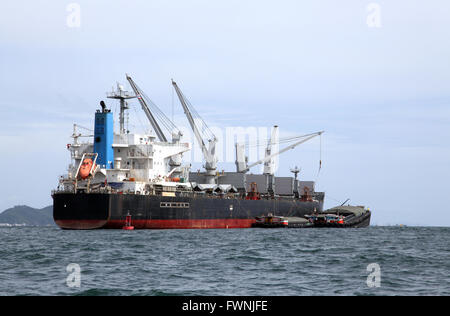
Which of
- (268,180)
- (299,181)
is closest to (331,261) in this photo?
(268,180)

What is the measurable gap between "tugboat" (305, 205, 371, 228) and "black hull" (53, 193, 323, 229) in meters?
13.1

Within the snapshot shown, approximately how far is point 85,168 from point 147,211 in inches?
328

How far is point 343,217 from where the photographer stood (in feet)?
345

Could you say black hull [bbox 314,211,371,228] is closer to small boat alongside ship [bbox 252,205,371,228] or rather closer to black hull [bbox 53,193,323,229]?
small boat alongside ship [bbox 252,205,371,228]

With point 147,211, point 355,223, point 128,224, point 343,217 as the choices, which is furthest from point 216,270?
point 355,223

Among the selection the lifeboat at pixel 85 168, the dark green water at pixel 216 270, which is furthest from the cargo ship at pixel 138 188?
the dark green water at pixel 216 270

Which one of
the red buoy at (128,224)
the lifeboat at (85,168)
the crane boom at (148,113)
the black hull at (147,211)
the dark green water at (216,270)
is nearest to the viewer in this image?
the dark green water at (216,270)

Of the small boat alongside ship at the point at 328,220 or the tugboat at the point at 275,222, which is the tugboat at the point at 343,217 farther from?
the tugboat at the point at 275,222

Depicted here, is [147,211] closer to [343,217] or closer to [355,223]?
[343,217]

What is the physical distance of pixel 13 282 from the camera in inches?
1033

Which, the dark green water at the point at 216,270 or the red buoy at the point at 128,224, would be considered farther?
the red buoy at the point at 128,224

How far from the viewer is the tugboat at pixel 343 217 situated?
100m

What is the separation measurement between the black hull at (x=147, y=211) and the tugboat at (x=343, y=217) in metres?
13.1
